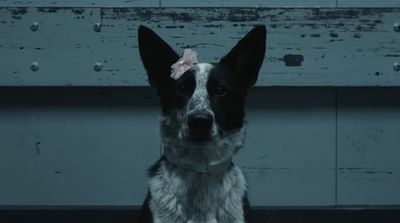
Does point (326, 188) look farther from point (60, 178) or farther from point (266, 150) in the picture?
point (60, 178)

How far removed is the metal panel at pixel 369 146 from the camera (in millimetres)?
2746

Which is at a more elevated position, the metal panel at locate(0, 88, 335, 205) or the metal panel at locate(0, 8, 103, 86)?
the metal panel at locate(0, 8, 103, 86)

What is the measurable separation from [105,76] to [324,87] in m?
0.97

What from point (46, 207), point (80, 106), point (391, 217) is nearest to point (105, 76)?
point (80, 106)

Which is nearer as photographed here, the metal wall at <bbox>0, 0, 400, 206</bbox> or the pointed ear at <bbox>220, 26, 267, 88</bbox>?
the pointed ear at <bbox>220, 26, 267, 88</bbox>

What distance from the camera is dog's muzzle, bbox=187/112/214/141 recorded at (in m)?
1.71

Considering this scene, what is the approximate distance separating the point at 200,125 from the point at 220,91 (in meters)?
0.15

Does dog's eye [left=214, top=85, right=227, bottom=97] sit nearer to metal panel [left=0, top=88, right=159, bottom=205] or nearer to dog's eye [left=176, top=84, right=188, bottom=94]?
dog's eye [left=176, top=84, right=188, bottom=94]

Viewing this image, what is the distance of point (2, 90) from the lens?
2.69 meters

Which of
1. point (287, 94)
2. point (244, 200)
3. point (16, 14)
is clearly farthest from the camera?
point (287, 94)
